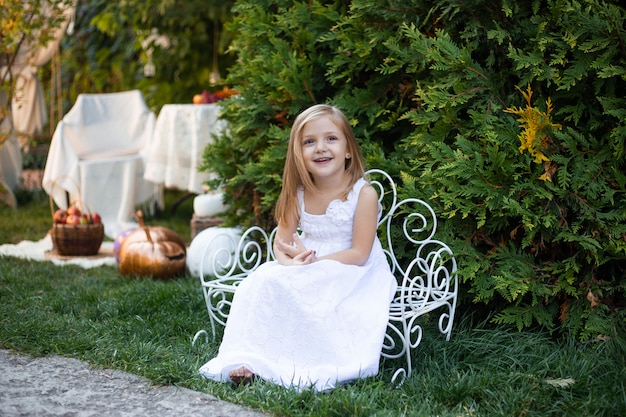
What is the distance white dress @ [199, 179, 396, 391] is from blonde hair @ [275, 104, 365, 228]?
18.4 inches

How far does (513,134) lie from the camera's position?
3.68 metres

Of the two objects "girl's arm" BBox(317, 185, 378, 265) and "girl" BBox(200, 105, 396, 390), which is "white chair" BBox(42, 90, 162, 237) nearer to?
"girl" BBox(200, 105, 396, 390)

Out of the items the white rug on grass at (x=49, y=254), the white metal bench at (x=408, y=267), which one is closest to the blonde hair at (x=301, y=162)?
the white metal bench at (x=408, y=267)

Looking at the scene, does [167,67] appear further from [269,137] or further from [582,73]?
[582,73]

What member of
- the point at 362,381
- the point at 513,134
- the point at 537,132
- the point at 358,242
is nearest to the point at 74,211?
the point at 358,242

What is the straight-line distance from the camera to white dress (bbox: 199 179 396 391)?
3.32m

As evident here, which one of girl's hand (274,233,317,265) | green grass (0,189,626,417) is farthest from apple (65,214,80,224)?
girl's hand (274,233,317,265)

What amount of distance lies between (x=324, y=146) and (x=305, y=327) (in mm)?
879

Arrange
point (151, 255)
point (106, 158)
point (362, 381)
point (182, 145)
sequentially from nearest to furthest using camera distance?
point (362, 381), point (151, 255), point (182, 145), point (106, 158)

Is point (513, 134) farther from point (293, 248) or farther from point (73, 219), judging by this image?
point (73, 219)

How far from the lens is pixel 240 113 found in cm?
507

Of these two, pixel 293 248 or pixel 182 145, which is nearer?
→ pixel 293 248

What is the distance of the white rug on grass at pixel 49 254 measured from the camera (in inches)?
247

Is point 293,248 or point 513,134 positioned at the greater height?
point 513,134
